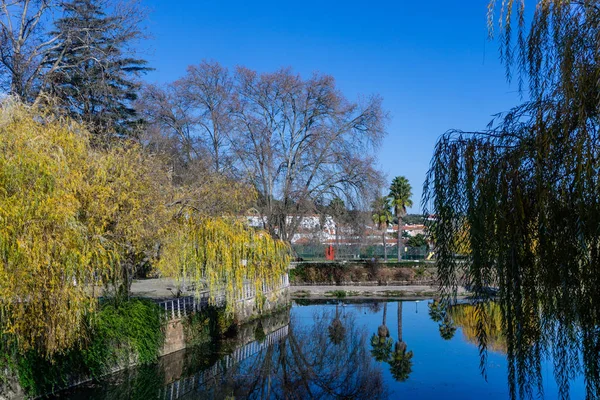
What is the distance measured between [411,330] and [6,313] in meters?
16.6

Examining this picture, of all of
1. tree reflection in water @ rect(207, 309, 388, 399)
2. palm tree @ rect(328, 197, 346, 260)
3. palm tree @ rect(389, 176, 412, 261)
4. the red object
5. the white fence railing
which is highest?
palm tree @ rect(389, 176, 412, 261)

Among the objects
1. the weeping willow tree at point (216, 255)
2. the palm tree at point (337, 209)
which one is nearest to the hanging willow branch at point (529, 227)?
the weeping willow tree at point (216, 255)

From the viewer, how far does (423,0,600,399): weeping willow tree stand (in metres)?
5.85

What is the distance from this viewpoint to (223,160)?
112ft

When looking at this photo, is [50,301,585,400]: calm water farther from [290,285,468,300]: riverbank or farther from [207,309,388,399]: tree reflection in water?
[290,285,468,300]: riverbank

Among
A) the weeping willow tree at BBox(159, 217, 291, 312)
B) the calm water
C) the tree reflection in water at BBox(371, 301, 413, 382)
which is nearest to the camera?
the calm water

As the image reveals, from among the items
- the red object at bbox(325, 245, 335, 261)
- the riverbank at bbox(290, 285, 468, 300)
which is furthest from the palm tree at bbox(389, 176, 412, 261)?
the riverbank at bbox(290, 285, 468, 300)

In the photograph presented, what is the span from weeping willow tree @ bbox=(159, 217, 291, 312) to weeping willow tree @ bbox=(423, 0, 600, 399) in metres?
12.1

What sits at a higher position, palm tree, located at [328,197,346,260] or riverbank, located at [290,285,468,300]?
palm tree, located at [328,197,346,260]

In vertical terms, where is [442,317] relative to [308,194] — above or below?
below

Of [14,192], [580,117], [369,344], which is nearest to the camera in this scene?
[580,117]

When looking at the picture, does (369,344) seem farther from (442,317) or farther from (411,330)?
(442,317)

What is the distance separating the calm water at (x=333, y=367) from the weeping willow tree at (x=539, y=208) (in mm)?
5079

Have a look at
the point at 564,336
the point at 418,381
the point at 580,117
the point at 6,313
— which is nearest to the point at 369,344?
the point at 418,381
